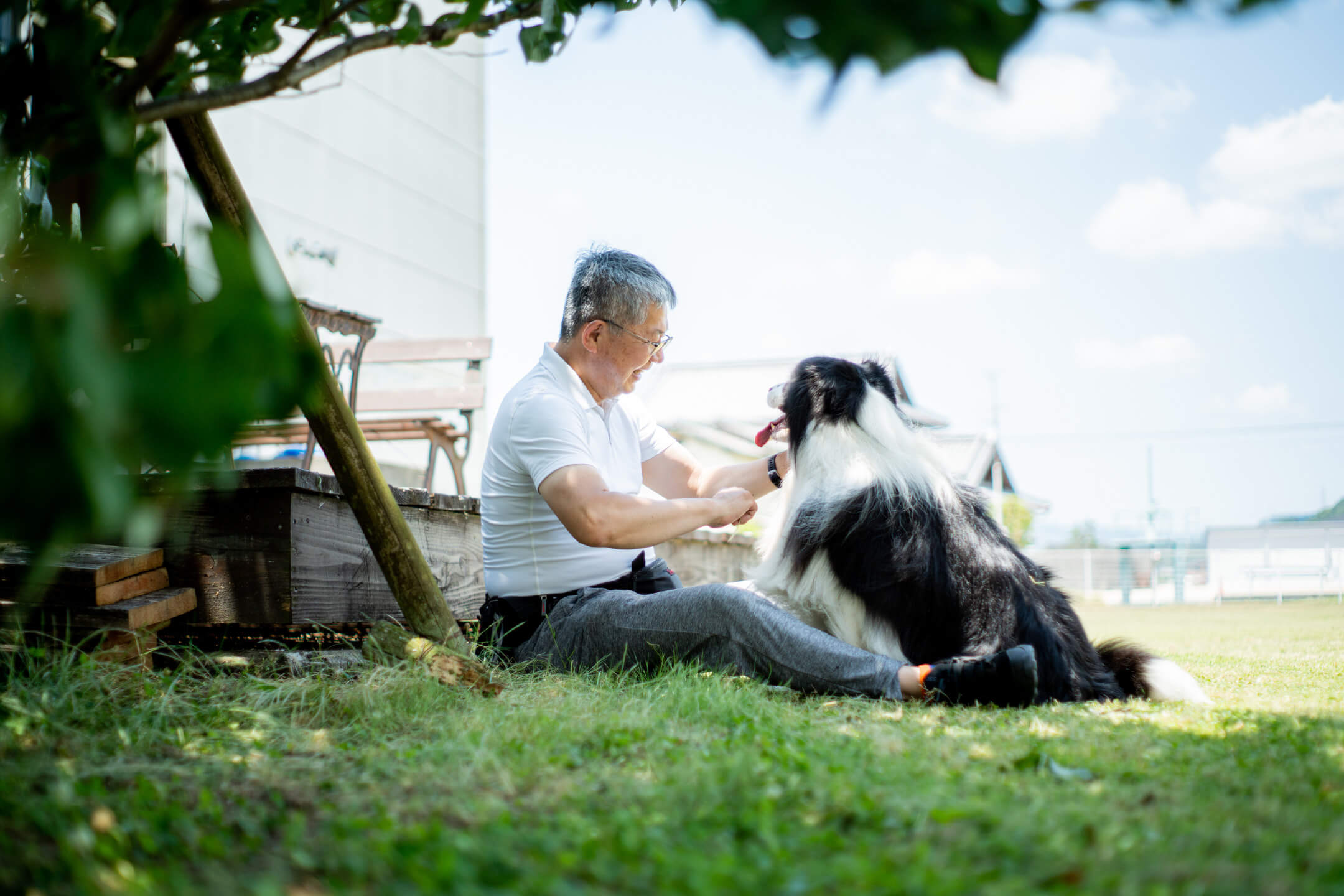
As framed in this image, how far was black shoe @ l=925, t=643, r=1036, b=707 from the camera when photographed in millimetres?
2170

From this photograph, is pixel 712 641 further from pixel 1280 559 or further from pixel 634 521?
pixel 1280 559

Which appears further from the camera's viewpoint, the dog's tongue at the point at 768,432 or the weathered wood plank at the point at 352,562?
the dog's tongue at the point at 768,432

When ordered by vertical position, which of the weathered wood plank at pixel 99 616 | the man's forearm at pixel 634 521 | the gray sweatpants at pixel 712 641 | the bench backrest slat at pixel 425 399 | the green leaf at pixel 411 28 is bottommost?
the gray sweatpants at pixel 712 641

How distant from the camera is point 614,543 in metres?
2.52

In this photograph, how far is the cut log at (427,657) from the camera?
6.93ft

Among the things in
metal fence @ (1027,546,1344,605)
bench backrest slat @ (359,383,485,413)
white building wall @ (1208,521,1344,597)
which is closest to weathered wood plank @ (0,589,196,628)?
bench backrest slat @ (359,383,485,413)

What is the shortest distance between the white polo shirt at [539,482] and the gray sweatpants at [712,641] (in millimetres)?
140

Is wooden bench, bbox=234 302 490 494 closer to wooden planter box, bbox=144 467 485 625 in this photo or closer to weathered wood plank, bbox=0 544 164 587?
wooden planter box, bbox=144 467 485 625

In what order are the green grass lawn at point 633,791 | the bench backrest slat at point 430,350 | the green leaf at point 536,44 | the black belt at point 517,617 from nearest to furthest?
the green grass lawn at point 633,791 < the green leaf at point 536,44 < the black belt at point 517,617 < the bench backrest slat at point 430,350

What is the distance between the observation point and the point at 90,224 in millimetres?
979

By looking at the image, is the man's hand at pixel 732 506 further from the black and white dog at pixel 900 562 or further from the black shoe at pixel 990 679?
the black shoe at pixel 990 679

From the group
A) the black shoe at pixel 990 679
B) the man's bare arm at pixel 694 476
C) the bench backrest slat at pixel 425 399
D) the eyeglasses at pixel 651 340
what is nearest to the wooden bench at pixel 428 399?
the bench backrest slat at pixel 425 399

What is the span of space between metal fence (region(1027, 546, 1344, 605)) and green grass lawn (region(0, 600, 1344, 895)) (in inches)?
55.1

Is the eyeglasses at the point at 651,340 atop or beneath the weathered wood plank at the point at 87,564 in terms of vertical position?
atop
